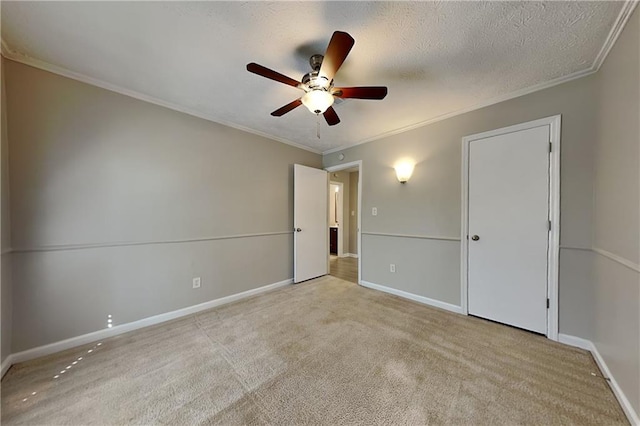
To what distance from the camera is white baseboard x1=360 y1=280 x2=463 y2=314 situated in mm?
2662

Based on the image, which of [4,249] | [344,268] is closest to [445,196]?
[344,268]

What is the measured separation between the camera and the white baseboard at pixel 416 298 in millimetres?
2662

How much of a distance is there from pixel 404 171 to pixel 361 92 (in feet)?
5.25

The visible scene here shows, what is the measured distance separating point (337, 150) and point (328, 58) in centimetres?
262

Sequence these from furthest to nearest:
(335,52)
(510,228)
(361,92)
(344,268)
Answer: (344,268) → (510,228) → (361,92) → (335,52)

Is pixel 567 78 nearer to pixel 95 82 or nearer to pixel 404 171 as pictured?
pixel 404 171

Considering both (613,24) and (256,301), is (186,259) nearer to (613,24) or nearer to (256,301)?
(256,301)

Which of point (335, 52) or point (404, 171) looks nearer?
point (335, 52)

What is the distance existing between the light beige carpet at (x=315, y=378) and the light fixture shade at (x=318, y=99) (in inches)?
77.3

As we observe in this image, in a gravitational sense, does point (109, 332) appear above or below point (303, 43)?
below

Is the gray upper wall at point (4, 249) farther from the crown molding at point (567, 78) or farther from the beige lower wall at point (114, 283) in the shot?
the crown molding at point (567, 78)

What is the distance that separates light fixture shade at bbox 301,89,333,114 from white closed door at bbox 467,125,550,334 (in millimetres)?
1846

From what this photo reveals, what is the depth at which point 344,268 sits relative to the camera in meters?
4.79

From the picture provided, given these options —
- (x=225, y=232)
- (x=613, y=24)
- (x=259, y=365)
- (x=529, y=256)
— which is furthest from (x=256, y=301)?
(x=613, y=24)
